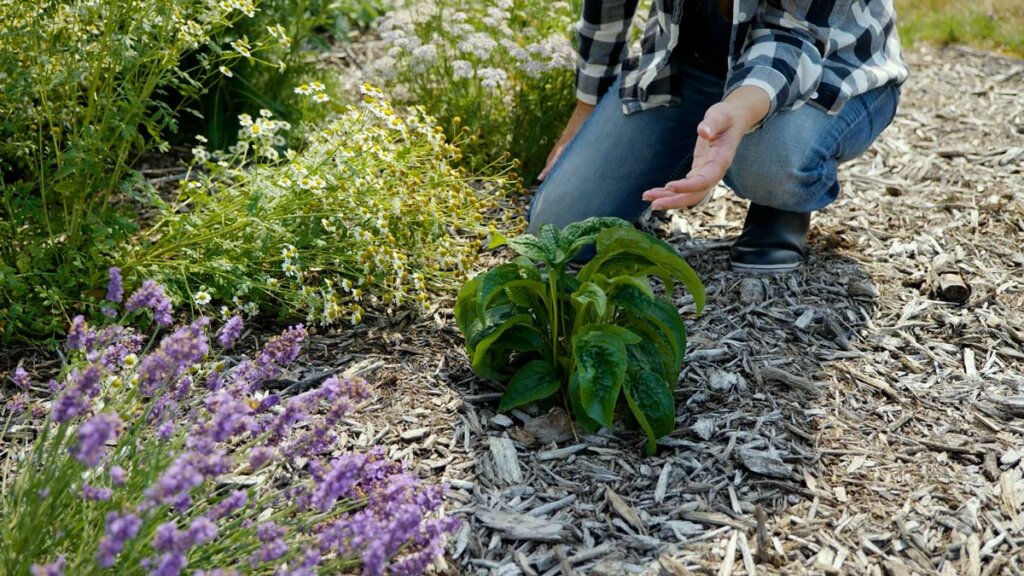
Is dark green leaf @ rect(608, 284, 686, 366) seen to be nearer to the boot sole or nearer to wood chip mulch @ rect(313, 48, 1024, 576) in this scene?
wood chip mulch @ rect(313, 48, 1024, 576)

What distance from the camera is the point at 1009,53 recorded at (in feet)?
15.8

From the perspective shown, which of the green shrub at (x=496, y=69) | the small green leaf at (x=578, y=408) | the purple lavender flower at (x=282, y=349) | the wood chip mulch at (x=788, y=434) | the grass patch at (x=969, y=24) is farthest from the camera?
the grass patch at (x=969, y=24)

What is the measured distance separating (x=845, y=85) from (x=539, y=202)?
3.01ft

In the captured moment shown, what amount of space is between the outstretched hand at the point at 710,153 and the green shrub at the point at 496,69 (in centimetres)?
97

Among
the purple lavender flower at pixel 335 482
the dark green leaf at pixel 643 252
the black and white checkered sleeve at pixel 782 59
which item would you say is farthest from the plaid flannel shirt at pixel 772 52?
the purple lavender flower at pixel 335 482

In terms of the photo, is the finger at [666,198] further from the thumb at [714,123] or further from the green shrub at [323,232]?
the green shrub at [323,232]

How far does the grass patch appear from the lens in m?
4.93

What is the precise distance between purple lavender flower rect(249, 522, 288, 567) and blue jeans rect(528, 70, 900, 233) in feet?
5.25

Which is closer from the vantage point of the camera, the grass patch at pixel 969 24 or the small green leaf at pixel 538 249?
the small green leaf at pixel 538 249

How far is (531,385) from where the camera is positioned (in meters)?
2.19

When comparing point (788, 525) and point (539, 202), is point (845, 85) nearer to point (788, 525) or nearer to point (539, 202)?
point (539, 202)

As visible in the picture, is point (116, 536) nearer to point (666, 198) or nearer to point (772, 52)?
point (666, 198)

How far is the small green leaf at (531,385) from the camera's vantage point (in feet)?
7.14

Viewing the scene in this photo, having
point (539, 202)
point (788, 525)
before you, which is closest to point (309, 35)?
point (539, 202)
